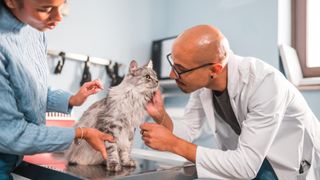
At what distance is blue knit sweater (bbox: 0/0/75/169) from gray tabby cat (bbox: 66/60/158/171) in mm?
176

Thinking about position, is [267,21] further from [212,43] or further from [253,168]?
[253,168]

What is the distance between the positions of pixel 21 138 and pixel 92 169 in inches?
10.0

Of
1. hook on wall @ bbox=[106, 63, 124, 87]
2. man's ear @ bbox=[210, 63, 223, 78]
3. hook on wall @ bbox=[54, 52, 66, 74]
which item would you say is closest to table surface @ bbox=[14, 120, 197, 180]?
man's ear @ bbox=[210, 63, 223, 78]

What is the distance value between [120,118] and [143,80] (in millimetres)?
169

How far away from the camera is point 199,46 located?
0.96 metres

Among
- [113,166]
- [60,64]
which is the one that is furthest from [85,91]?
[60,64]

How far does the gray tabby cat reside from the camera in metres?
0.93

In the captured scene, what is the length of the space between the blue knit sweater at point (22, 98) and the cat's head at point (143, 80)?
11.9 inches

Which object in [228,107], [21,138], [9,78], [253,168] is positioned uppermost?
[9,78]

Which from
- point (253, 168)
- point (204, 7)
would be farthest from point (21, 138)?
point (204, 7)

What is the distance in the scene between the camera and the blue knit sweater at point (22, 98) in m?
0.69

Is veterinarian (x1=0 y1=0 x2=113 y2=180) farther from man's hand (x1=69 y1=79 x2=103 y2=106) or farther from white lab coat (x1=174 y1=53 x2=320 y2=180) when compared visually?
white lab coat (x1=174 y1=53 x2=320 y2=180)

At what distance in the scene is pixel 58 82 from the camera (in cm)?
172

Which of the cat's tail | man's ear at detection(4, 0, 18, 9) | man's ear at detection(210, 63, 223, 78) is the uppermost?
man's ear at detection(4, 0, 18, 9)
